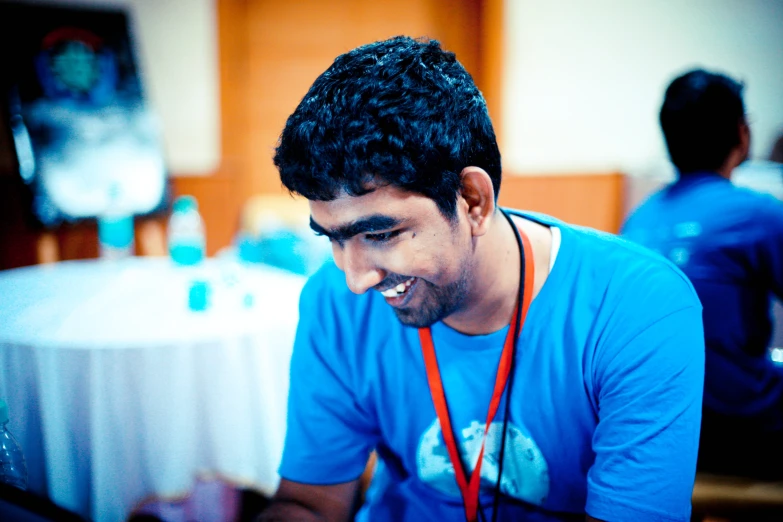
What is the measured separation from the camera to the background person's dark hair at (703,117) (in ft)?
5.28

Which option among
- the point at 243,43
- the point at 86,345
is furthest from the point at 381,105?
the point at 243,43

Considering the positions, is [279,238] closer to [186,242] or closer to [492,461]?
[186,242]

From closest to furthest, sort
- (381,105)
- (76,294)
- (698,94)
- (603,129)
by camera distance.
Result: (381,105)
(698,94)
(76,294)
(603,129)

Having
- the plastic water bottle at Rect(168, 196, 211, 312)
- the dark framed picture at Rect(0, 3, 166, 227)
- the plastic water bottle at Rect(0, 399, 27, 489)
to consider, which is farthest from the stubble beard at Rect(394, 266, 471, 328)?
the dark framed picture at Rect(0, 3, 166, 227)

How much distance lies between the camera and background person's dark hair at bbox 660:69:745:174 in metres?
1.61

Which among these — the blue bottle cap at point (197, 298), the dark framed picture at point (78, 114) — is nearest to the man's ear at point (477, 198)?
the blue bottle cap at point (197, 298)

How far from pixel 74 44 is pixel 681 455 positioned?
3786 millimetres

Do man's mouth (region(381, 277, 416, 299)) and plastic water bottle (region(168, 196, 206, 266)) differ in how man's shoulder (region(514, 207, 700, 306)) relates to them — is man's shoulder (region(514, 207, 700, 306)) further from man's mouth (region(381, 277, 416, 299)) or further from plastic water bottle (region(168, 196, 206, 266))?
plastic water bottle (region(168, 196, 206, 266))

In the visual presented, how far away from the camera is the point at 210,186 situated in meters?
4.25

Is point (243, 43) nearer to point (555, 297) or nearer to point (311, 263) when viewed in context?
point (311, 263)

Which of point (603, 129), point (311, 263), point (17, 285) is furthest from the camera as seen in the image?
point (603, 129)

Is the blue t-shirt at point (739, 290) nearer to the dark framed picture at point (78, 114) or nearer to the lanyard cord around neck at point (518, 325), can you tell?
the lanyard cord around neck at point (518, 325)

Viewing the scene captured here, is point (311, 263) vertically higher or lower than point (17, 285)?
lower

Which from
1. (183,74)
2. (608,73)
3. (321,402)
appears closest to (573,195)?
(608,73)
